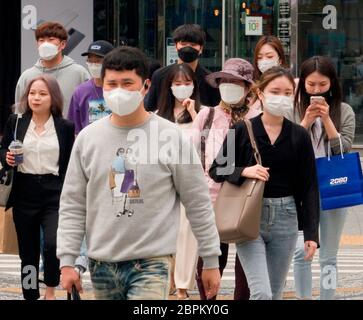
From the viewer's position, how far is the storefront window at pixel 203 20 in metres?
19.1

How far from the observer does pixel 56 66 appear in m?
10.2

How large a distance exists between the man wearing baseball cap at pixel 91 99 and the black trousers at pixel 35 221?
1.19 meters

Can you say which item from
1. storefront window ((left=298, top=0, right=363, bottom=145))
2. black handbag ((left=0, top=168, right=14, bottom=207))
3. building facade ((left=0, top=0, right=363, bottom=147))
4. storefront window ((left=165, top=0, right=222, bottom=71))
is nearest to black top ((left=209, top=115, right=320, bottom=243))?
black handbag ((left=0, top=168, right=14, bottom=207))

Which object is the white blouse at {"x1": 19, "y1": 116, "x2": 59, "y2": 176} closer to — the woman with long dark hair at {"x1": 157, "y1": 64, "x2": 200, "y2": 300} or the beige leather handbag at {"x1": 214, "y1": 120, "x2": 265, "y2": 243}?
the woman with long dark hair at {"x1": 157, "y1": 64, "x2": 200, "y2": 300}

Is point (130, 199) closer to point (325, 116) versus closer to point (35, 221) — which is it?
point (325, 116)

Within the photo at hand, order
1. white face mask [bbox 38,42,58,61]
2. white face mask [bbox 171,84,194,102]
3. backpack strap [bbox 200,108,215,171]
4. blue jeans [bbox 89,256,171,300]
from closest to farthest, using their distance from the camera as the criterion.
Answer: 1. blue jeans [bbox 89,256,171,300]
2. backpack strap [bbox 200,108,215,171]
3. white face mask [bbox 171,84,194,102]
4. white face mask [bbox 38,42,58,61]

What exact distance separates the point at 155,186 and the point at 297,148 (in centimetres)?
171

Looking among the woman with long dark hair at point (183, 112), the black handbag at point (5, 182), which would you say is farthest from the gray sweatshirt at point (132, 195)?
the woman with long dark hair at point (183, 112)

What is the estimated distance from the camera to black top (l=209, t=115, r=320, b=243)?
7.08m

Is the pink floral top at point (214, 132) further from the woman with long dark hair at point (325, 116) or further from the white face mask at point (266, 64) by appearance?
the white face mask at point (266, 64)

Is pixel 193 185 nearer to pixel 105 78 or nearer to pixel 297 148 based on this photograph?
pixel 105 78

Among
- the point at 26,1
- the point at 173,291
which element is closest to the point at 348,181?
the point at 173,291

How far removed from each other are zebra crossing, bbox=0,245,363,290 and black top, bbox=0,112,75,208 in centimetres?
153

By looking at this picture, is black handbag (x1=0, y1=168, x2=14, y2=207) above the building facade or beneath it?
beneath
